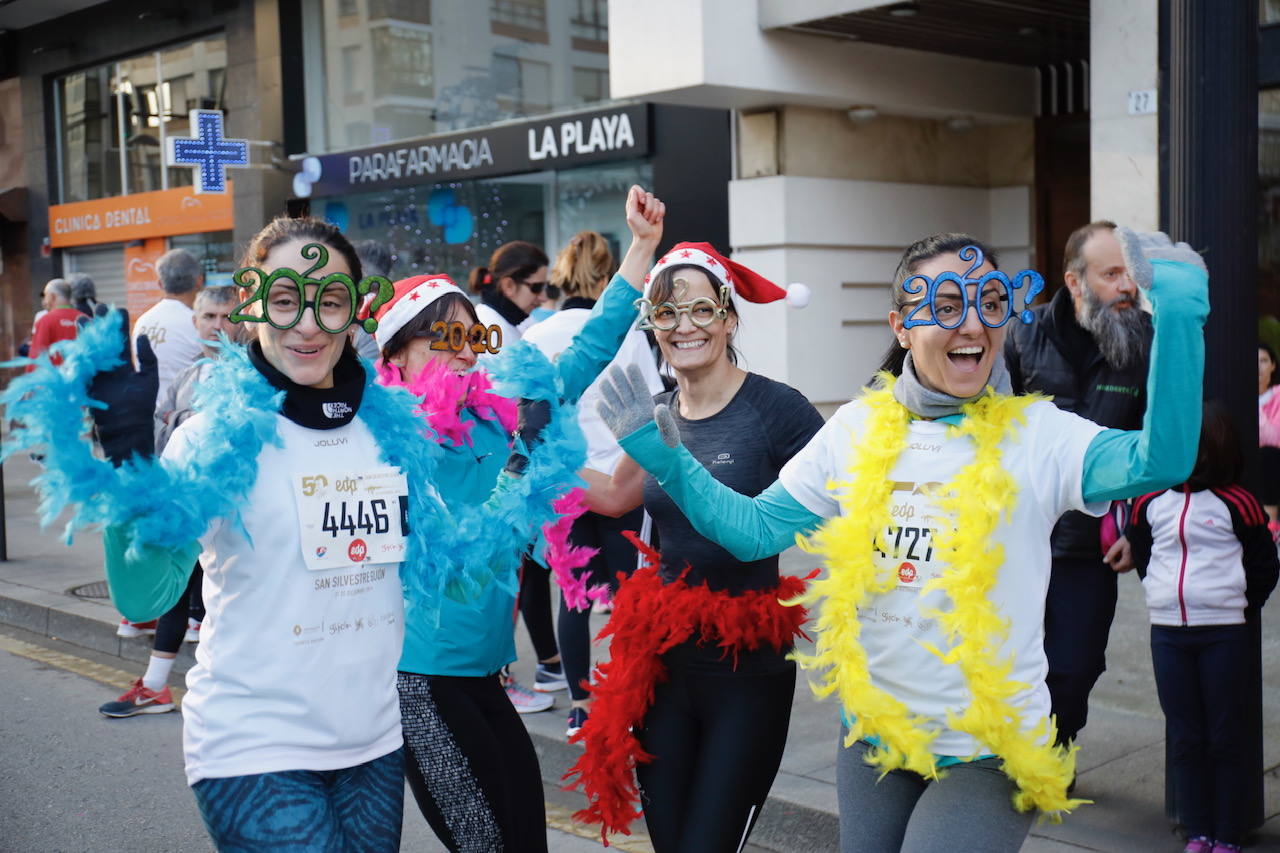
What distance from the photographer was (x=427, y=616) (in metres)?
2.88

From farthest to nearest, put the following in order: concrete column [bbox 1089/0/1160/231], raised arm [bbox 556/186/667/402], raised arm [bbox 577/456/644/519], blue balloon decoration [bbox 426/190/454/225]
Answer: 1. blue balloon decoration [bbox 426/190/454/225]
2. concrete column [bbox 1089/0/1160/231]
3. raised arm [bbox 577/456/644/519]
4. raised arm [bbox 556/186/667/402]

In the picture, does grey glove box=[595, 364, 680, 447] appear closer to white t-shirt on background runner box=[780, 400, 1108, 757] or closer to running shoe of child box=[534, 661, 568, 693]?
white t-shirt on background runner box=[780, 400, 1108, 757]

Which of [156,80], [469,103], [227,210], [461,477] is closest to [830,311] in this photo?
[469,103]

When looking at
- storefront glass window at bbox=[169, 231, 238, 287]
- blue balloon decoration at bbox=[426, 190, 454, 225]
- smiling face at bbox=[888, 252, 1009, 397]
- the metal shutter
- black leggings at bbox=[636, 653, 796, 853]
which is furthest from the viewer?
the metal shutter

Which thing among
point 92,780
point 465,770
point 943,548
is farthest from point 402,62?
point 943,548

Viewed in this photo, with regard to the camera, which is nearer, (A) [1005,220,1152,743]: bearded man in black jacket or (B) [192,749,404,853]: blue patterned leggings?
(B) [192,749,404,853]: blue patterned leggings

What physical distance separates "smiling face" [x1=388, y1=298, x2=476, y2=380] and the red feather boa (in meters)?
0.81

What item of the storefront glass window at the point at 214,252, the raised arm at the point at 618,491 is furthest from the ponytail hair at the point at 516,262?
the storefront glass window at the point at 214,252

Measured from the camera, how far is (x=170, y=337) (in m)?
7.09

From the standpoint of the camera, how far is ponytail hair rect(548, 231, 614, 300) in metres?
6.15

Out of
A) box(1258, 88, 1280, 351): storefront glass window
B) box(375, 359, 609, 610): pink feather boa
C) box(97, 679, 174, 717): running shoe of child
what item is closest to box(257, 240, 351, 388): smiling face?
box(375, 359, 609, 610): pink feather boa

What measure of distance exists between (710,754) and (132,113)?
58.3 ft

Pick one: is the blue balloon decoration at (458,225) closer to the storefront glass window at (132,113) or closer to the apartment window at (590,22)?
the apartment window at (590,22)

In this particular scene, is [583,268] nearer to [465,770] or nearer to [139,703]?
[139,703]
